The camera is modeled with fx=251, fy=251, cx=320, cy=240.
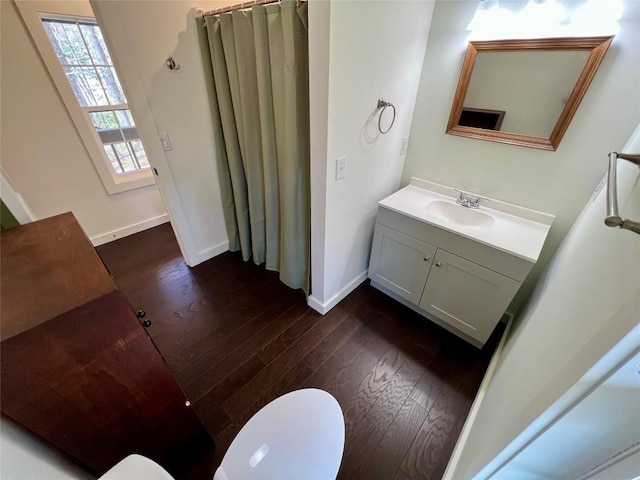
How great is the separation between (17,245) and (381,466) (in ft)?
5.46

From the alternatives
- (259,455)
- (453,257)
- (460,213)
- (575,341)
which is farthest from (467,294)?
(259,455)

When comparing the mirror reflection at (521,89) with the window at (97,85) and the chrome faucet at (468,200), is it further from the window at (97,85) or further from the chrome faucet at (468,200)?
the window at (97,85)

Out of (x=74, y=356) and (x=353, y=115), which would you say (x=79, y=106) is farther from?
(x=74, y=356)

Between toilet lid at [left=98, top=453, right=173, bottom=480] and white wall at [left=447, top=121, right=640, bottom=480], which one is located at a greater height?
white wall at [left=447, top=121, right=640, bottom=480]

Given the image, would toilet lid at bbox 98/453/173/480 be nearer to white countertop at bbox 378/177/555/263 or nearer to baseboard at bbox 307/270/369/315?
baseboard at bbox 307/270/369/315

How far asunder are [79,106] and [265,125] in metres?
1.94

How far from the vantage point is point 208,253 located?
7.95ft

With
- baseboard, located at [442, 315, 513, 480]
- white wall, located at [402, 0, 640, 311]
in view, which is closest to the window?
white wall, located at [402, 0, 640, 311]

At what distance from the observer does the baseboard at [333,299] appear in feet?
6.09

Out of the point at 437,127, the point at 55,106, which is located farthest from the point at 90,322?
the point at 55,106

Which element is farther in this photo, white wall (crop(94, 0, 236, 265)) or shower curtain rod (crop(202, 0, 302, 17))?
white wall (crop(94, 0, 236, 265))

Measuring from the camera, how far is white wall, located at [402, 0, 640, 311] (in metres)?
1.12

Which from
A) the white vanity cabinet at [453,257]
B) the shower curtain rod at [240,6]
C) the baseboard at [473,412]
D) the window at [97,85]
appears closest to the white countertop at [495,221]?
the white vanity cabinet at [453,257]

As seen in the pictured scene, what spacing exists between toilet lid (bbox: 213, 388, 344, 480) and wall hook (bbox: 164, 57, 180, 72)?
2.09m
